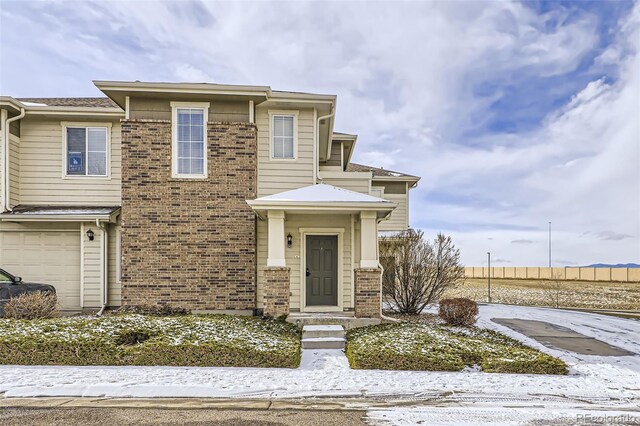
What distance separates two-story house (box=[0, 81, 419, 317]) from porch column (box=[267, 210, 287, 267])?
24mm

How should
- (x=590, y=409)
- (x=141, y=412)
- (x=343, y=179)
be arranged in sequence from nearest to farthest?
(x=141, y=412) < (x=590, y=409) < (x=343, y=179)

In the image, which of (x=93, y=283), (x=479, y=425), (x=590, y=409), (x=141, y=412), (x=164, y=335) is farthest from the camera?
(x=93, y=283)

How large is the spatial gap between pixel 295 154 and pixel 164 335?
5686 millimetres

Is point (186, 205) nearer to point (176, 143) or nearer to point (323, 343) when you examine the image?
point (176, 143)

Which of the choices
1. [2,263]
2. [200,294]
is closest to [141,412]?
[200,294]

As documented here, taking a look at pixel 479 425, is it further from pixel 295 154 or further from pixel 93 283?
pixel 93 283

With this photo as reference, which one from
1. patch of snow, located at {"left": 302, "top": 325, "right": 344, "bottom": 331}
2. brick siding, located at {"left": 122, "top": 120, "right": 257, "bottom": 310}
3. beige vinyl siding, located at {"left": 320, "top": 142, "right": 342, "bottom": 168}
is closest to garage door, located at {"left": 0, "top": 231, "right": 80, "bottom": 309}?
brick siding, located at {"left": 122, "top": 120, "right": 257, "bottom": 310}

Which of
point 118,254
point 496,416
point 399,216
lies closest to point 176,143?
point 118,254

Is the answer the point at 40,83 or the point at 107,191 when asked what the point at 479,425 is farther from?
the point at 40,83

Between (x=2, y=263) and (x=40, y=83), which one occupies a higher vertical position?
(x=40, y=83)

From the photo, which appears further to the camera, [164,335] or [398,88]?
[398,88]

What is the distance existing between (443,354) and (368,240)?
11.0ft

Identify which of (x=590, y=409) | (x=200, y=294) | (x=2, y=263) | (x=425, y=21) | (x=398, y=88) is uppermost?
(x=425, y=21)

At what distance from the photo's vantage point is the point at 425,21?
10.9m
